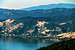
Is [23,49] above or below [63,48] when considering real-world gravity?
below

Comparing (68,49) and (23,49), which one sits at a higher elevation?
(68,49)

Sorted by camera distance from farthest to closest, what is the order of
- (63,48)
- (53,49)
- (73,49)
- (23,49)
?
(23,49), (53,49), (63,48), (73,49)

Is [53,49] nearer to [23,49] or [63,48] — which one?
[63,48]

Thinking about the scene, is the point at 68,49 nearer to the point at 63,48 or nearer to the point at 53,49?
the point at 63,48

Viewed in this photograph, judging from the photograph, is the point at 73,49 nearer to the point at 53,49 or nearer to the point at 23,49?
the point at 53,49

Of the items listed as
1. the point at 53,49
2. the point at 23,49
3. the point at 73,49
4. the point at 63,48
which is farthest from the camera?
the point at 23,49

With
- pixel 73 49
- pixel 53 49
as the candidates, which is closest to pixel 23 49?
pixel 53 49

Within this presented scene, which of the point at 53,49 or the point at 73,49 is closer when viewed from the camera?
the point at 73,49

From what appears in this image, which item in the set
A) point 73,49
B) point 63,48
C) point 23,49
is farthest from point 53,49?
point 23,49

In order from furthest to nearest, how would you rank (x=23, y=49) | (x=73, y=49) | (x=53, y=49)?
(x=23, y=49)
(x=53, y=49)
(x=73, y=49)

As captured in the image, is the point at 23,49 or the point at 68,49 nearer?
the point at 68,49
